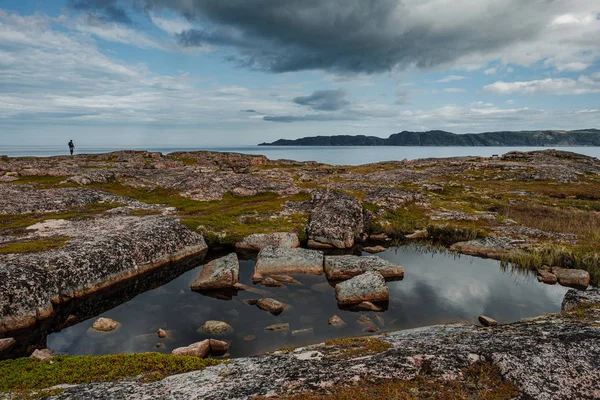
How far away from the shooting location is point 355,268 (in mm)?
25859

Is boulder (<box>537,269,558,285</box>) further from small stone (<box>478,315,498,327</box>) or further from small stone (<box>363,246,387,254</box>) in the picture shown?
small stone (<box>363,246,387,254</box>)

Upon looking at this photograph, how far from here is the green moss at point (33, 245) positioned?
23.8 meters

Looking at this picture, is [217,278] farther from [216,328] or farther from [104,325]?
[104,325]

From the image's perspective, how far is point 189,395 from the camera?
9156 mm

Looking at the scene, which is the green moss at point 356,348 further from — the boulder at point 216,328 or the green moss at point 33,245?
the green moss at point 33,245

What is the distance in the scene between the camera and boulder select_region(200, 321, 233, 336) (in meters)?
18.0

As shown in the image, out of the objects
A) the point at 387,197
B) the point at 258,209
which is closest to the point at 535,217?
the point at 387,197

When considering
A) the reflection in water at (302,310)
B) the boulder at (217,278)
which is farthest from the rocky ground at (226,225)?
the boulder at (217,278)

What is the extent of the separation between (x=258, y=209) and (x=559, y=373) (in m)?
36.5

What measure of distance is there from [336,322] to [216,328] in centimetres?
706

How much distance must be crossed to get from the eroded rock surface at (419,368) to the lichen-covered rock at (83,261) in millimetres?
10913

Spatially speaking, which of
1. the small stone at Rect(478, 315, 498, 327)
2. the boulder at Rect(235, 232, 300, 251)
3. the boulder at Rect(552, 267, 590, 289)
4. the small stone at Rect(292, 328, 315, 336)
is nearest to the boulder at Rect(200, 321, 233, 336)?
the small stone at Rect(292, 328, 315, 336)

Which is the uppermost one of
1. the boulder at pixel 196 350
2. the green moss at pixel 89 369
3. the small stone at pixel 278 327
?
the green moss at pixel 89 369

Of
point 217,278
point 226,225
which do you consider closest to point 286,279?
point 217,278
